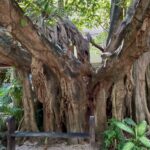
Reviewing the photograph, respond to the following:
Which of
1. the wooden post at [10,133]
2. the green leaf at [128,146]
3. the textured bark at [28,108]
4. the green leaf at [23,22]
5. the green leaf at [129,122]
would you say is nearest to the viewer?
the green leaf at [23,22]

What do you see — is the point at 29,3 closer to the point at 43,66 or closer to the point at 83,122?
the point at 43,66

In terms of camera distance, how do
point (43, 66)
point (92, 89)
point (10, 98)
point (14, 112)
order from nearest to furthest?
point (43, 66) → point (92, 89) → point (14, 112) → point (10, 98)

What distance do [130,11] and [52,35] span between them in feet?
4.40

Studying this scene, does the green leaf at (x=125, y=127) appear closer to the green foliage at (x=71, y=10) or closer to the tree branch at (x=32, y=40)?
the tree branch at (x=32, y=40)

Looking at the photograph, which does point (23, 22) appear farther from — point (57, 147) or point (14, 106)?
point (14, 106)

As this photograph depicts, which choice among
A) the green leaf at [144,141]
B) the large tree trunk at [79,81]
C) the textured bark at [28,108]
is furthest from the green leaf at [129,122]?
the textured bark at [28,108]

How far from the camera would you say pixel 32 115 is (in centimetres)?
459

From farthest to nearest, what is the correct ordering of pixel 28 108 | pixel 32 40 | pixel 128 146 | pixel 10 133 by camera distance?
pixel 28 108
pixel 128 146
pixel 32 40
pixel 10 133

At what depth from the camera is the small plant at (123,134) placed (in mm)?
3766

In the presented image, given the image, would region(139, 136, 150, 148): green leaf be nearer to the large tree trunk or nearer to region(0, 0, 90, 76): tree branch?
the large tree trunk

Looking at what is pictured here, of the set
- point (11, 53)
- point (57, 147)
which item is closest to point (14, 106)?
point (57, 147)

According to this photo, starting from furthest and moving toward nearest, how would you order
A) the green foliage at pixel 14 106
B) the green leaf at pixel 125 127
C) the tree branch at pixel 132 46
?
the green foliage at pixel 14 106 → the green leaf at pixel 125 127 → the tree branch at pixel 132 46

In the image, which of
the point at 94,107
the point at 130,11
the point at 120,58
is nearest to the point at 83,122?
the point at 94,107

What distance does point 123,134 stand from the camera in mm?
4441
